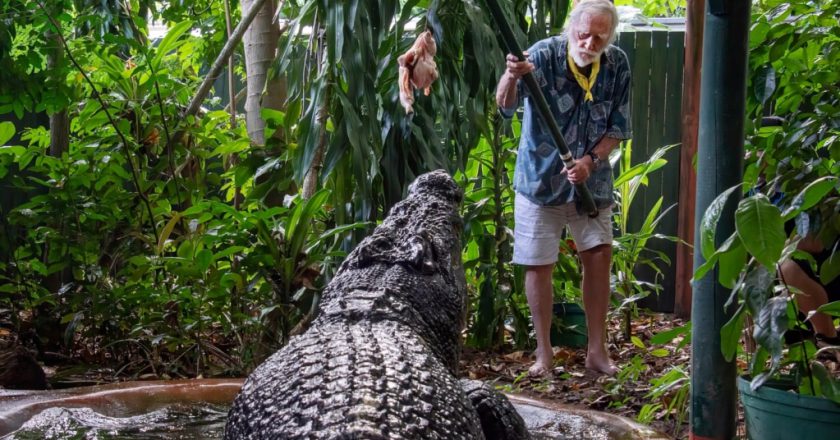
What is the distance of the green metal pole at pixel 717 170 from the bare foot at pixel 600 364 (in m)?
1.49

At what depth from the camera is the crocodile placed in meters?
1.25

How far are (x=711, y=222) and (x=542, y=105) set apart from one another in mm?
1236

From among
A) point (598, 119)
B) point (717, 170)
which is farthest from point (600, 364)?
point (717, 170)

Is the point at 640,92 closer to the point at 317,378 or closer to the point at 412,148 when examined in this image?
the point at 412,148

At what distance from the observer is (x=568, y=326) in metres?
4.65

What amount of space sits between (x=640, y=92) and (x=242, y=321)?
4.07 metres

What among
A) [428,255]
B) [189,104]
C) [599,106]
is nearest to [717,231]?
[428,255]

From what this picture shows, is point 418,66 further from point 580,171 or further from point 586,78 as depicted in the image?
point 586,78

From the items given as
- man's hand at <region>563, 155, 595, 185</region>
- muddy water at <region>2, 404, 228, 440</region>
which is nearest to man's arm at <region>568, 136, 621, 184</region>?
man's hand at <region>563, 155, 595, 185</region>

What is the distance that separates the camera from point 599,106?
3.79 metres

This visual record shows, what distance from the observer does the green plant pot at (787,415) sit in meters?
2.15

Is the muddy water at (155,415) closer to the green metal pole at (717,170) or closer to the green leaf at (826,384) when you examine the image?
the green metal pole at (717,170)

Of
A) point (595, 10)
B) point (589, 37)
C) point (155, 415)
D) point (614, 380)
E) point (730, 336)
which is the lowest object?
point (614, 380)

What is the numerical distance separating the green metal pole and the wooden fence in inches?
169
